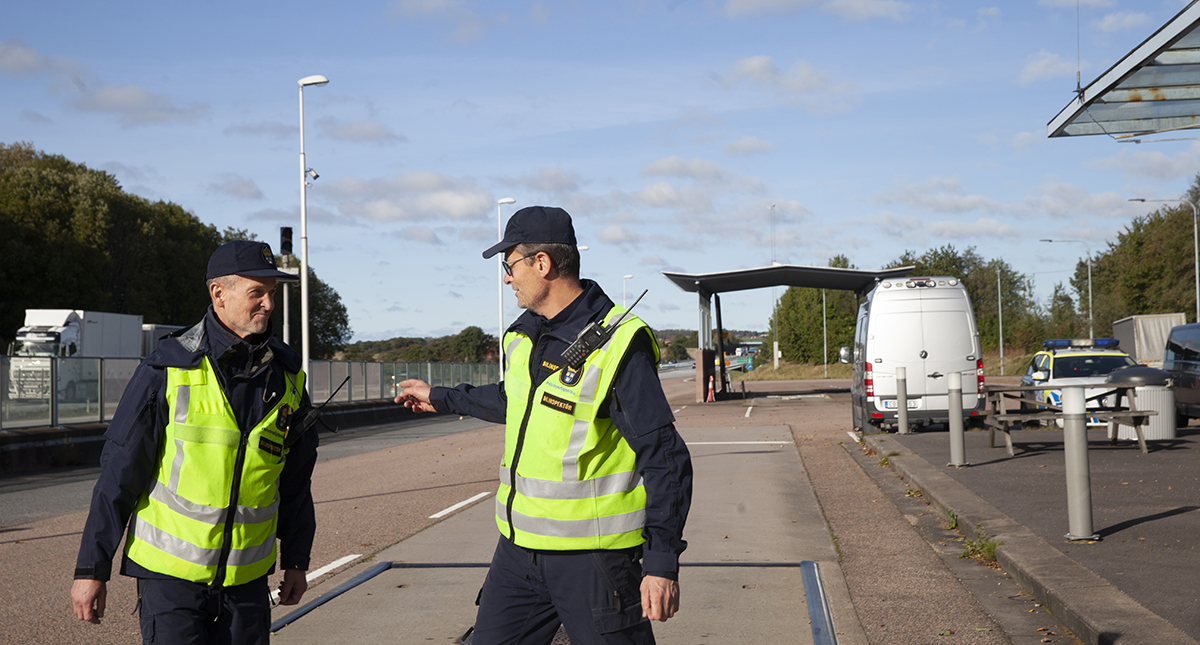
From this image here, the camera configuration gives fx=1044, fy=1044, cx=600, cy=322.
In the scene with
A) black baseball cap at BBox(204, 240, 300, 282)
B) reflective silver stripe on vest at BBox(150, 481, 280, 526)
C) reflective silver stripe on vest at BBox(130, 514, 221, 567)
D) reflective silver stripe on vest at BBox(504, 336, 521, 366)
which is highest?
black baseball cap at BBox(204, 240, 300, 282)

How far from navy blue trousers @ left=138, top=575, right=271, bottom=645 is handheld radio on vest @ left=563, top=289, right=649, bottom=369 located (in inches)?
50.8

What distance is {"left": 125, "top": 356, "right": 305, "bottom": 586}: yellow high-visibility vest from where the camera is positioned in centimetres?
323

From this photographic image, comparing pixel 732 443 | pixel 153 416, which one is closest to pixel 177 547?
pixel 153 416

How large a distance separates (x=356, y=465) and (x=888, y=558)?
1074cm

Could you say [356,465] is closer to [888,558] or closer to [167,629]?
[888,558]

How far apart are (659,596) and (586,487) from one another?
0.40 m

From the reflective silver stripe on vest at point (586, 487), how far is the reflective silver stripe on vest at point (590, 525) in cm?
7

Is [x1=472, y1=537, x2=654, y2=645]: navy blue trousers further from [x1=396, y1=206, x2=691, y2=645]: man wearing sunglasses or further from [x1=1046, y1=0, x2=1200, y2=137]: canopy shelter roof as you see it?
[x1=1046, y1=0, x2=1200, y2=137]: canopy shelter roof

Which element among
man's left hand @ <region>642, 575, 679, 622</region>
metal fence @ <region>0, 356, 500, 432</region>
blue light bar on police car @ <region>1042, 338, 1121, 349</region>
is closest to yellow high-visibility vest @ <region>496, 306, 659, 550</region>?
man's left hand @ <region>642, 575, 679, 622</region>

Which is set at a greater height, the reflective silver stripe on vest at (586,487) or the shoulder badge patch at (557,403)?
the shoulder badge patch at (557,403)

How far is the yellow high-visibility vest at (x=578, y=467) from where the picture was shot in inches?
125

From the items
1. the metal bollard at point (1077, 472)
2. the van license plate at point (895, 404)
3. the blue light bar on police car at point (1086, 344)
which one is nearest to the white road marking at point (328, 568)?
the metal bollard at point (1077, 472)

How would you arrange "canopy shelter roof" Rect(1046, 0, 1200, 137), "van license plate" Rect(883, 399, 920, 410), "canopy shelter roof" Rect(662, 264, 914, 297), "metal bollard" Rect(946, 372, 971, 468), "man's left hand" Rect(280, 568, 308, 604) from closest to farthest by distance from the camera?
"man's left hand" Rect(280, 568, 308, 604)
"canopy shelter roof" Rect(1046, 0, 1200, 137)
"metal bollard" Rect(946, 372, 971, 468)
"van license plate" Rect(883, 399, 920, 410)
"canopy shelter roof" Rect(662, 264, 914, 297)

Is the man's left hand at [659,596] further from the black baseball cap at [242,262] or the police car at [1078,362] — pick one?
the police car at [1078,362]
